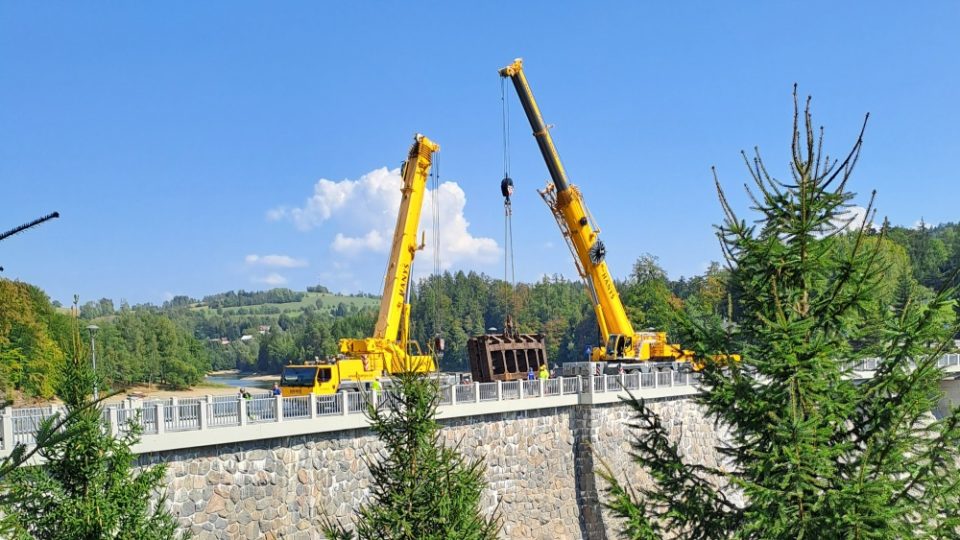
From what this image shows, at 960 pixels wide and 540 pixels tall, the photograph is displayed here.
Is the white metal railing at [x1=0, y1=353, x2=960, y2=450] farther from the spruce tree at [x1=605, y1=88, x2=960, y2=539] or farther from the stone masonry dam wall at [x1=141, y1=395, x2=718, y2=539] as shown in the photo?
the spruce tree at [x1=605, y1=88, x2=960, y2=539]

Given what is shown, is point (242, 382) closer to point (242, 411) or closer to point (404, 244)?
point (404, 244)

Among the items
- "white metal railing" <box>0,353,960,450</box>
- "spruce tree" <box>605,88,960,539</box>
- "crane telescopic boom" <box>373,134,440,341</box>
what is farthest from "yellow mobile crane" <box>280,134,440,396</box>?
"spruce tree" <box>605,88,960,539</box>

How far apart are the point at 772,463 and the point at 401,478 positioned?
464 cm

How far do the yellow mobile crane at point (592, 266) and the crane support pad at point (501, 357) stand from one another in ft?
6.61

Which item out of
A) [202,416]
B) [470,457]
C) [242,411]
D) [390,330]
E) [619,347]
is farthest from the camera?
[619,347]

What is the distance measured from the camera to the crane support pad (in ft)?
89.4

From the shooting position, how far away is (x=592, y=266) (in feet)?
102

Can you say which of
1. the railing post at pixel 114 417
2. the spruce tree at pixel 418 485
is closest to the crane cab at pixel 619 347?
the railing post at pixel 114 417

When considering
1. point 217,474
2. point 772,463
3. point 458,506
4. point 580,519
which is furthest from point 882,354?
point 580,519

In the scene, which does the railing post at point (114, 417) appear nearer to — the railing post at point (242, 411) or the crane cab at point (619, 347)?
the railing post at point (242, 411)

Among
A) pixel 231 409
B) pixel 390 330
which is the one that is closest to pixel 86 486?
pixel 231 409

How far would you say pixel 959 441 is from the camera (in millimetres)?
7926

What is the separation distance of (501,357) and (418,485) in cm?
1704

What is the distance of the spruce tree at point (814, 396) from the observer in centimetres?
759
